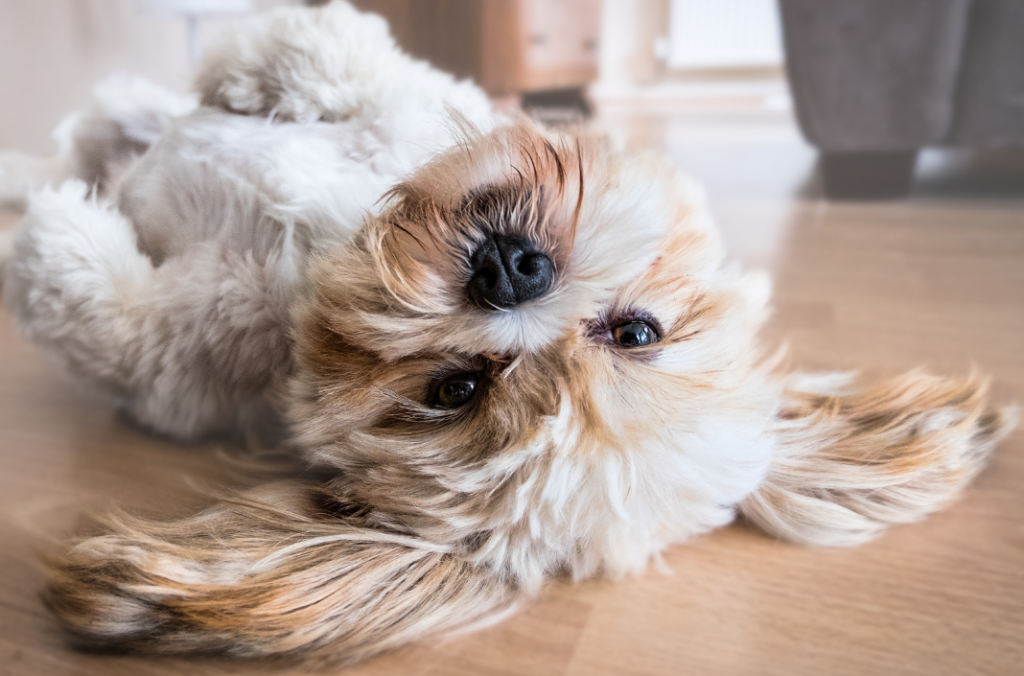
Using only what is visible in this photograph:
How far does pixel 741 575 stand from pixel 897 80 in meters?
2.70

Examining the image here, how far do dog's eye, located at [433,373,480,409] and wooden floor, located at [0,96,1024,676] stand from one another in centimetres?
29

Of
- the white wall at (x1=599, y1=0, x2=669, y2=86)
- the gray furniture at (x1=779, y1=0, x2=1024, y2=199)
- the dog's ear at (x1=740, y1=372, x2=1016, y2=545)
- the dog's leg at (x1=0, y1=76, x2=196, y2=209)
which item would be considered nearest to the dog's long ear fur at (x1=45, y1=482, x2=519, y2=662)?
the dog's ear at (x1=740, y1=372, x2=1016, y2=545)

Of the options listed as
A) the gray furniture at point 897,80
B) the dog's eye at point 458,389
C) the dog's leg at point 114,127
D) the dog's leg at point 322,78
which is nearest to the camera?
the dog's eye at point 458,389

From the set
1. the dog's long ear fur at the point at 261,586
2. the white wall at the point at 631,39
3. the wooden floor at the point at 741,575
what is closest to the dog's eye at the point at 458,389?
the dog's long ear fur at the point at 261,586

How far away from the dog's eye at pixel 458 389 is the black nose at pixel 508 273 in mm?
93

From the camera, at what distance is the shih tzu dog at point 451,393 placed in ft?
2.54

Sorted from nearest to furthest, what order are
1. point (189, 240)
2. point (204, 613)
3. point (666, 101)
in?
point (204, 613), point (189, 240), point (666, 101)

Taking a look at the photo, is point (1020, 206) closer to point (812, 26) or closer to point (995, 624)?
point (812, 26)

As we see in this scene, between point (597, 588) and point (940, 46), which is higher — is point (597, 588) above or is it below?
below

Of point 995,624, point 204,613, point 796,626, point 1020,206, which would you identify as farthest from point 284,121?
point 1020,206

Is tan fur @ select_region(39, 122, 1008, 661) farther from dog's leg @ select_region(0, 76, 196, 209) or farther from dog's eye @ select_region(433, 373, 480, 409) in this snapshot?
dog's leg @ select_region(0, 76, 196, 209)

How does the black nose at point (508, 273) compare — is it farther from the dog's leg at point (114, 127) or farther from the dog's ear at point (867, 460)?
the dog's leg at point (114, 127)

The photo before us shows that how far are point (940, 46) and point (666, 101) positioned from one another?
4.51 meters

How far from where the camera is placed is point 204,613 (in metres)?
0.72
